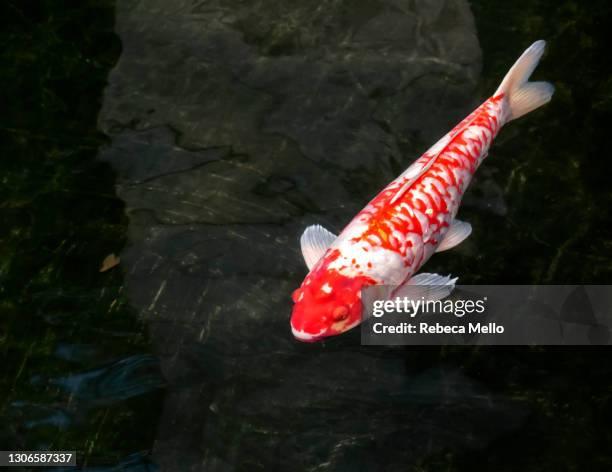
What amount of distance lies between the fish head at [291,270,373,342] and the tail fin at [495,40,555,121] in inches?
81.7

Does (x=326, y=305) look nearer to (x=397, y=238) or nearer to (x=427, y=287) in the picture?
(x=397, y=238)

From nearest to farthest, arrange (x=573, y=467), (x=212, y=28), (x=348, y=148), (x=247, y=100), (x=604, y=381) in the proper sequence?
(x=573, y=467), (x=604, y=381), (x=348, y=148), (x=247, y=100), (x=212, y=28)

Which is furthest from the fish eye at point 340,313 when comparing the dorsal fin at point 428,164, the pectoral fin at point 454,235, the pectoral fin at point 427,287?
the pectoral fin at point 454,235

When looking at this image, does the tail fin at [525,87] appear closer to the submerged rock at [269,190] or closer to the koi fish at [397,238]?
the koi fish at [397,238]

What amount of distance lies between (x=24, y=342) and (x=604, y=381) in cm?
383

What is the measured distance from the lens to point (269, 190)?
5371 millimetres

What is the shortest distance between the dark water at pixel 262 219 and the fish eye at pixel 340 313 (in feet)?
1.68

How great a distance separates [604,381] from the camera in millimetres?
4379

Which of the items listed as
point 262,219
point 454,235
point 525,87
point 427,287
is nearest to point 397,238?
point 427,287

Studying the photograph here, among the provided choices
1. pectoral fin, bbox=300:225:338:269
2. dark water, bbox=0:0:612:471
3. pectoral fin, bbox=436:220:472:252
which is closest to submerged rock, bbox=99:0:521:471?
dark water, bbox=0:0:612:471

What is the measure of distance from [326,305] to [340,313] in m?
0.10

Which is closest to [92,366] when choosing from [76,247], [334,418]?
[76,247]

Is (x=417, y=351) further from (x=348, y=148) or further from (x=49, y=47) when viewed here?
(x=49, y=47)

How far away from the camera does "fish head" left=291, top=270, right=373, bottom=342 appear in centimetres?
405
